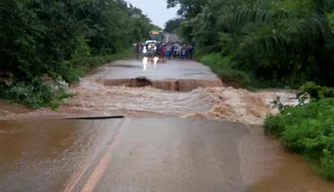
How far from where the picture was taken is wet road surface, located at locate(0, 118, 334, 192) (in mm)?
6855

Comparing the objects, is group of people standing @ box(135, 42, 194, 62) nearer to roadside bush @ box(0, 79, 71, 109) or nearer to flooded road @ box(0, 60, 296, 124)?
flooded road @ box(0, 60, 296, 124)

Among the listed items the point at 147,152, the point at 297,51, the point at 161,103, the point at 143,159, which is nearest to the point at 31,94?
the point at 161,103

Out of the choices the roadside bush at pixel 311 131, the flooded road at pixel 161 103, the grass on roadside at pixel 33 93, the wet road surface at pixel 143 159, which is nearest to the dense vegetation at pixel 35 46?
the grass on roadside at pixel 33 93

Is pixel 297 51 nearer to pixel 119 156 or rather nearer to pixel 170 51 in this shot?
pixel 119 156

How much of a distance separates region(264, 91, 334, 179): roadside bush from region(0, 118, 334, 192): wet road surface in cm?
22

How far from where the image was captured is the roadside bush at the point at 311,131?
7.82 metres

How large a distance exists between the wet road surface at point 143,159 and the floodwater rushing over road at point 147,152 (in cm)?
1

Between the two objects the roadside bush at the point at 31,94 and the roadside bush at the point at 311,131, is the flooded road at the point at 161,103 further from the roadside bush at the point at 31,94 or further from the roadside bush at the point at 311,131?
the roadside bush at the point at 311,131

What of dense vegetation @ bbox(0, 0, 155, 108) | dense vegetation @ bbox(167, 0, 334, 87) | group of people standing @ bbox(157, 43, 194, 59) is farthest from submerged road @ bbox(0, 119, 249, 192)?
group of people standing @ bbox(157, 43, 194, 59)

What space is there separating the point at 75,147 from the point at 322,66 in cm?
598

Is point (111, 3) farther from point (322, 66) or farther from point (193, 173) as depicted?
point (193, 173)

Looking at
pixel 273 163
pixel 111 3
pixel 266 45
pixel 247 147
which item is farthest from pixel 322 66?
pixel 111 3

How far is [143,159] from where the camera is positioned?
8328 mm

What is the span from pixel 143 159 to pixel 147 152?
1.93 ft
